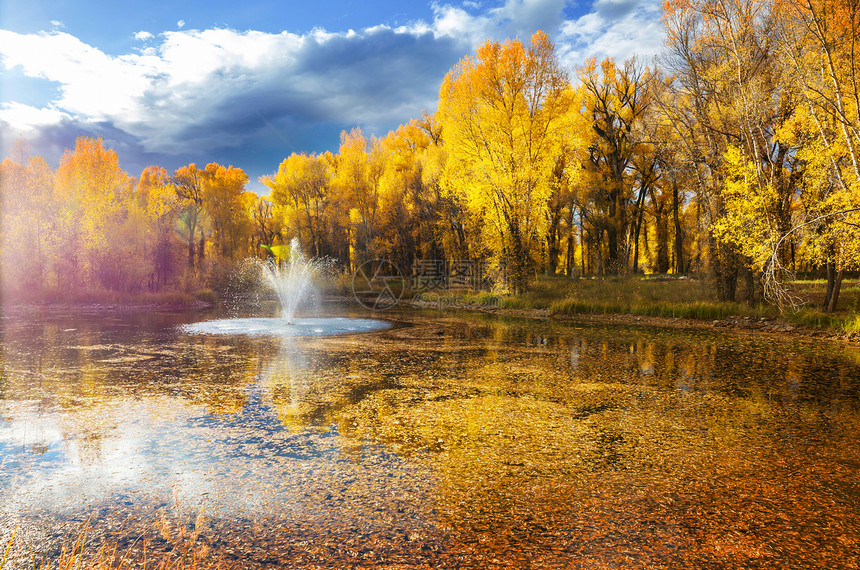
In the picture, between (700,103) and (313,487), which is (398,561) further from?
(700,103)

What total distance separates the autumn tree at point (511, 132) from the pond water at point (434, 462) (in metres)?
11.5

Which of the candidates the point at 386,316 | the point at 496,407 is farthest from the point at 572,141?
the point at 496,407

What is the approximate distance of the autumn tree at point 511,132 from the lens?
1880 cm

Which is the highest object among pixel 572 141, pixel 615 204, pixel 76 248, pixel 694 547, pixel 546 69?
pixel 546 69

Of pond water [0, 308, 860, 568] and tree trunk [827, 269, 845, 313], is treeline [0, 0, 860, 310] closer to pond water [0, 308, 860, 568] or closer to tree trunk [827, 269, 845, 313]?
tree trunk [827, 269, 845, 313]

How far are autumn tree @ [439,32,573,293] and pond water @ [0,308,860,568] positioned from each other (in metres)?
11.5

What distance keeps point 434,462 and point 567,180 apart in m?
21.5

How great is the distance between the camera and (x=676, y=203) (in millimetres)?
28375

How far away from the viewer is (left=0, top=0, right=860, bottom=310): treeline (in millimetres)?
12250

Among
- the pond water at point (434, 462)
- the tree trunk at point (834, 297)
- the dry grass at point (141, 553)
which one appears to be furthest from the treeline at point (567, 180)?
the dry grass at point (141, 553)

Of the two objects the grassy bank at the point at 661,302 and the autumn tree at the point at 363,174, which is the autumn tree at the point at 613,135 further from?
the autumn tree at the point at 363,174

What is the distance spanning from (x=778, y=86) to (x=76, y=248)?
2822 centimetres

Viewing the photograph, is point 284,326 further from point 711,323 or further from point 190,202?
point 190,202

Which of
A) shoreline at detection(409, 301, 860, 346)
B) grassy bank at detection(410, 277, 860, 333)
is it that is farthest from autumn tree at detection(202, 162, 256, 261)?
shoreline at detection(409, 301, 860, 346)
